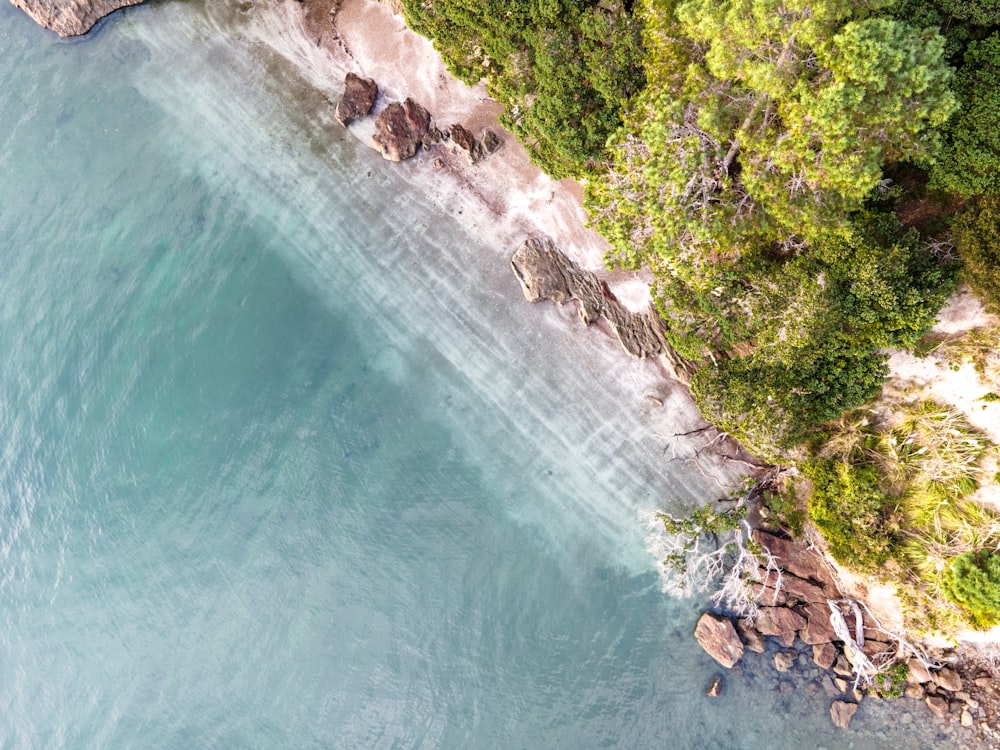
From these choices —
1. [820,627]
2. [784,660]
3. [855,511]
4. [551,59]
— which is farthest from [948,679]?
[551,59]

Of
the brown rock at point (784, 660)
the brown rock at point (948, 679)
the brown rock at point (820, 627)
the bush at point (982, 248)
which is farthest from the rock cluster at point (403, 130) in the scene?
the brown rock at point (948, 679)

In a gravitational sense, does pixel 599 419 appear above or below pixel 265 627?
above

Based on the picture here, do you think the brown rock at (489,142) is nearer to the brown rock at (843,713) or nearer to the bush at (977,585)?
the bush at (977,585)

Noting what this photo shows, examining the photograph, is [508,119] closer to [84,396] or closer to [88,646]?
[84,396]

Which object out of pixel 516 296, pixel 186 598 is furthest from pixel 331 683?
pixel 516 296

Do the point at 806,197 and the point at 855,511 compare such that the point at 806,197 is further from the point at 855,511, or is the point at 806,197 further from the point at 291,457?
the point at 291,457
